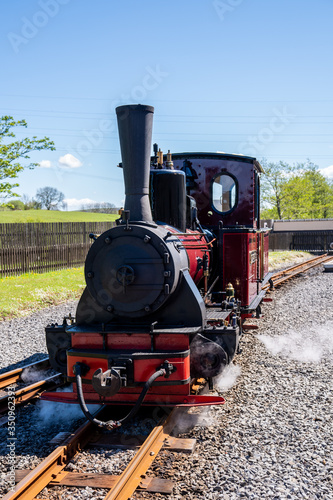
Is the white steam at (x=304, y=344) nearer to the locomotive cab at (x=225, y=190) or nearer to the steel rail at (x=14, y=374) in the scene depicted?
the locomotive cab at (x=225, y=190)

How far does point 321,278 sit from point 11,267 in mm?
10822

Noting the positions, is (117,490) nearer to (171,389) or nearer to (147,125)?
(171,389)

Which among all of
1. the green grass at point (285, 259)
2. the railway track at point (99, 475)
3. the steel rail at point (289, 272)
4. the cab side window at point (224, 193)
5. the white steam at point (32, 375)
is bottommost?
the green grass at point (285, 259)

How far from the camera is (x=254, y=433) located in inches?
170

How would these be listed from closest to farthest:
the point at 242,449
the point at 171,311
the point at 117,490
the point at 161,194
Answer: the point at 117,490
the point at 242,449
the point at 171,311
the point at 161,194

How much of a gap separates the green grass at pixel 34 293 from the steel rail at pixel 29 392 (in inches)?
187

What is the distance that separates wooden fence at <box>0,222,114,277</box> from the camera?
1627 cm

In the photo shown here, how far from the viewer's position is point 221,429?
14.5 ft

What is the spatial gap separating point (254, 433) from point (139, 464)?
124 centimetres

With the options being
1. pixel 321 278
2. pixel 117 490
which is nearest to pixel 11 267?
pixel 321 278

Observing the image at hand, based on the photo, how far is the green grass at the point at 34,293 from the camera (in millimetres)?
10711

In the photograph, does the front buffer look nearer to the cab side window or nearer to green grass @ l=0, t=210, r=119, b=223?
the cab side window

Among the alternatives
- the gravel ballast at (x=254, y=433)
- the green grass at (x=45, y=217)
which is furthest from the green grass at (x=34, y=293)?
the green grass at (x=45, y=217)

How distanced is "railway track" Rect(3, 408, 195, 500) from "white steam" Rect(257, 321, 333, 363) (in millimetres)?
3230
